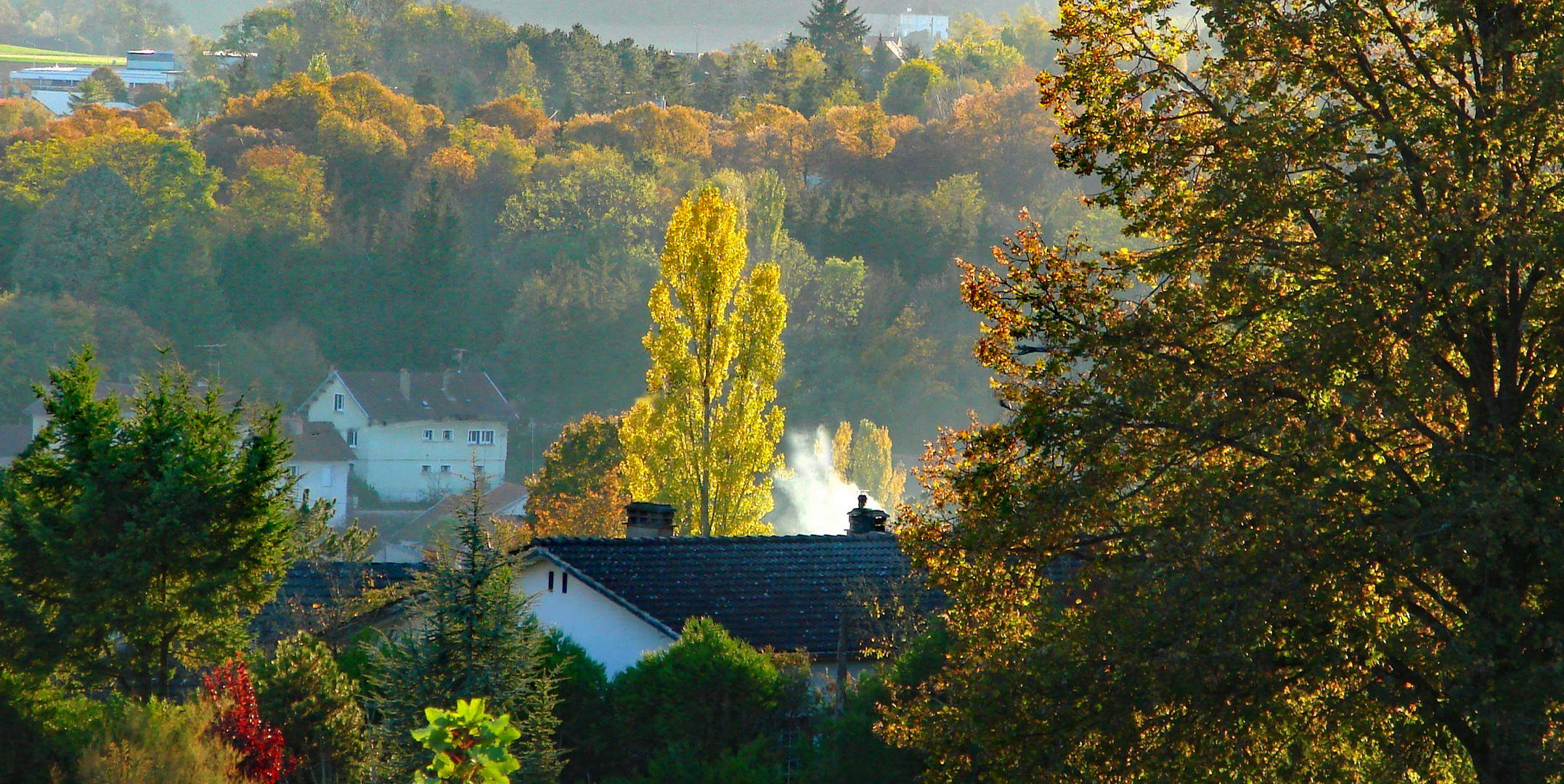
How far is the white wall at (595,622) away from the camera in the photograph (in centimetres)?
1634

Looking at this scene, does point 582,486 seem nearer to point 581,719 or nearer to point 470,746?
point 581,719

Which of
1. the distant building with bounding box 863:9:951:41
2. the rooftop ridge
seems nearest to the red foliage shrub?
the rooftop ridge

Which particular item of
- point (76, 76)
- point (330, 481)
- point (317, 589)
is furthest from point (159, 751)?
point (76, 76)

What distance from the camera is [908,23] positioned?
16800cm

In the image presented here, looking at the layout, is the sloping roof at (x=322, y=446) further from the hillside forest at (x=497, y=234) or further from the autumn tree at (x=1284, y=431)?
the autumn tree at (x=1284, y=431)

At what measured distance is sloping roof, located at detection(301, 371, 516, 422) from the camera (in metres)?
71.1

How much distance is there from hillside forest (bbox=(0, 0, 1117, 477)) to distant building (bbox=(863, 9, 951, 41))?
7137cm

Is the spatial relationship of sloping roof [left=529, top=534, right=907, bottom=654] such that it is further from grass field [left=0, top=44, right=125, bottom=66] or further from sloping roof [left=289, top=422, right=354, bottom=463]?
grass field [left=0, top=44, right=125, bottom=66]

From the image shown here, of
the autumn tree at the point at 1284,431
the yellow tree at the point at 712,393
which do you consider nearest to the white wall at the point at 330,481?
the yellow tree at the point at 712,393

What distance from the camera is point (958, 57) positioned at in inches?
4547

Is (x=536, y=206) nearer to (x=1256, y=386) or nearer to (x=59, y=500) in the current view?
(x=59, y=500)

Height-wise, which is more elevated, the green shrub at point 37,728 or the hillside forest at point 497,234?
the hillside forest at point 497,234

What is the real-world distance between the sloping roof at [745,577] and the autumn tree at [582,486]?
826 inches

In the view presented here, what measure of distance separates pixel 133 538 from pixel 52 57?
563ft
